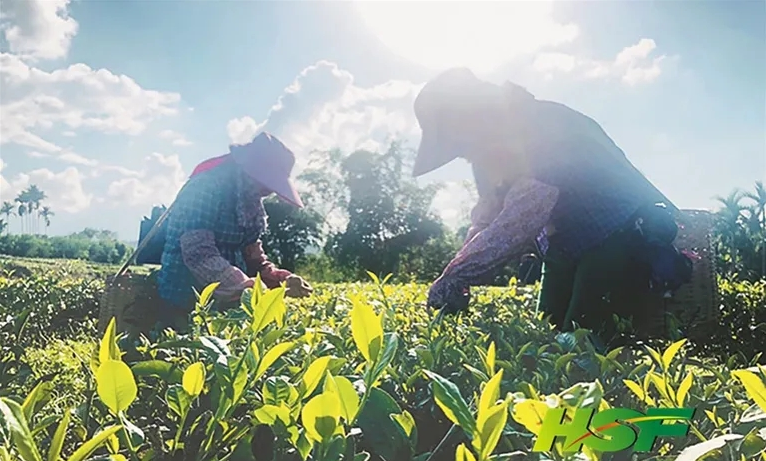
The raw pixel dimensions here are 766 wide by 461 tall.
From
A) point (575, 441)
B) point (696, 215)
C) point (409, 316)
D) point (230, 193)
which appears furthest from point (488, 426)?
point (696, 215)

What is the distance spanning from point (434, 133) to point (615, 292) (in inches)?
30.2

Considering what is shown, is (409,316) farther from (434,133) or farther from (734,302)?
(734,302)

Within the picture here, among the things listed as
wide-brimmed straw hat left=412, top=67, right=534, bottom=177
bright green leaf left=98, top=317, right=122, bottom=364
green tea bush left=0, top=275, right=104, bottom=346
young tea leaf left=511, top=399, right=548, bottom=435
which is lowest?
green tea bush left=0, top=275, right=104, bottom=346

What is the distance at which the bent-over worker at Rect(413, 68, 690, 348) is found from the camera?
1.94 meters

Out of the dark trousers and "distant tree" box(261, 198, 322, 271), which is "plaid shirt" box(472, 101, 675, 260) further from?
"distant tree" box(261, 198, 322, 271)

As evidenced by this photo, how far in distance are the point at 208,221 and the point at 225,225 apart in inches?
5.7

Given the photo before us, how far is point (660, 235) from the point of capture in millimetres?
2086

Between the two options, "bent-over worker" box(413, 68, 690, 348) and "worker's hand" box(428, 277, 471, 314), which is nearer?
"worker's hand" box(428, 277, 471, 314)

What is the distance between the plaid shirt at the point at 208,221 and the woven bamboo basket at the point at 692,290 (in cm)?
171

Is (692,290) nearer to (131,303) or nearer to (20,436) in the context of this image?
(131,303)

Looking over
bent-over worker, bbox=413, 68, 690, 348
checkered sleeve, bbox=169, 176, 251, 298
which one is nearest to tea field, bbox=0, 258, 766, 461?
bent-over worker, bbox=413, 68, 690, 348

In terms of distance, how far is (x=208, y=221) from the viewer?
2865 millimetres

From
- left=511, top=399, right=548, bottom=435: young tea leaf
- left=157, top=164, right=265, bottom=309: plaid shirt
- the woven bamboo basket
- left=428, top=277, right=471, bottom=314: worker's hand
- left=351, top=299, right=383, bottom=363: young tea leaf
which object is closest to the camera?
left=511, top=399, right=548, bottom=435: young tea leaf

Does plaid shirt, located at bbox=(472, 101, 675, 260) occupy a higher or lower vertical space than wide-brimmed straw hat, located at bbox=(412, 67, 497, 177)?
lower
